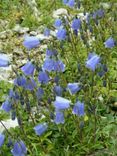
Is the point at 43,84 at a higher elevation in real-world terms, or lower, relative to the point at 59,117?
higher

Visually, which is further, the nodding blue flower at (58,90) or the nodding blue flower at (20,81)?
the nodding blue flower at (58,90)

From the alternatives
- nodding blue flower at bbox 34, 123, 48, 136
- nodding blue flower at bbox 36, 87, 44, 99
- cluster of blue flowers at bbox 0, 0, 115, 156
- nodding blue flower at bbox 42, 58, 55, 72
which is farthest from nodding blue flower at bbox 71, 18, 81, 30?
nodding blue flower at bbox 34, 123, 48, 136

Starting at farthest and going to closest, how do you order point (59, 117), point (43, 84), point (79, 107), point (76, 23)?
point (76, 23) < point (43, 84) < point (59, 117) < point (79, 107)

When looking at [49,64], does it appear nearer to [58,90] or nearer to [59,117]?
[58,90]

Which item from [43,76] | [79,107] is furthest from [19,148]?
[43,76]

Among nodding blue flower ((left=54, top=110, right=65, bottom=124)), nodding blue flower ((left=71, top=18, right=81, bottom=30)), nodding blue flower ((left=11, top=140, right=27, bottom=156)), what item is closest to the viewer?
nodding blue flower ((left=11, top=140, right=27, bottom=156))

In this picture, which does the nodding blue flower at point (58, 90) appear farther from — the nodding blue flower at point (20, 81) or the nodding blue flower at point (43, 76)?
the nodding blue flower at point (20, 81)

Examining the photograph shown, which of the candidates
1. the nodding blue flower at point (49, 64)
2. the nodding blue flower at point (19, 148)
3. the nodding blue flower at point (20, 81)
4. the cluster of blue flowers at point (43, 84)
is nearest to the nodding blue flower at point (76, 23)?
the cluster of blue flowers at point (43, 84)

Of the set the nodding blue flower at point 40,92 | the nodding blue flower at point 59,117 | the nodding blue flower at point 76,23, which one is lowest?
the nodding blue flower at point 59,117

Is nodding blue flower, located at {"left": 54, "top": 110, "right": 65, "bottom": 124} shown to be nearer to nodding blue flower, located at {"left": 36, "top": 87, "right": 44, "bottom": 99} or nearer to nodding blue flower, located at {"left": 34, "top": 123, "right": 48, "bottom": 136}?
nodding blue flower, located at {"left": 34, "top": 123, "right": 48, "bottom": 136}

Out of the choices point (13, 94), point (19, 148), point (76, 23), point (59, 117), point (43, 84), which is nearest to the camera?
point (19, 148)
